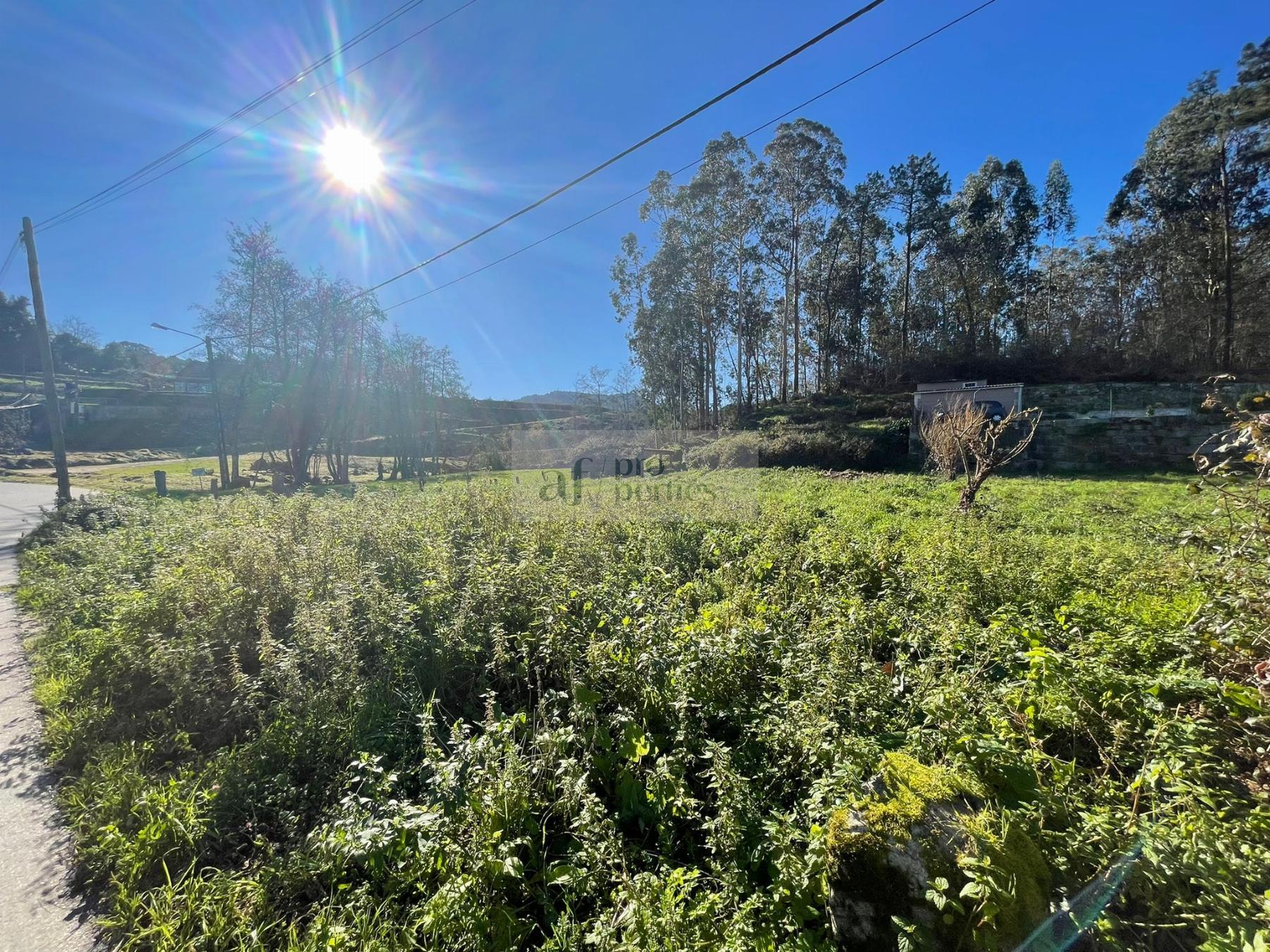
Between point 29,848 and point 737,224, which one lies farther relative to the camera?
point 737,224

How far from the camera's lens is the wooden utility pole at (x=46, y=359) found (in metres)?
10.4

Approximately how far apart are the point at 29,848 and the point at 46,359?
1398 centimetres

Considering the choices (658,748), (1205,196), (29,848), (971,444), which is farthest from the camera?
(1205,196)

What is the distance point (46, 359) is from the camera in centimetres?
1064

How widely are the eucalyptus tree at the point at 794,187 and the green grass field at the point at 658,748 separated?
2404cm

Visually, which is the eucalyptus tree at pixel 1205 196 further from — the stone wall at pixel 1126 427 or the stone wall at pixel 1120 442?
the stone wall at pixel 1120 442

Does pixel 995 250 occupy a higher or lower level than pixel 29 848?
higher

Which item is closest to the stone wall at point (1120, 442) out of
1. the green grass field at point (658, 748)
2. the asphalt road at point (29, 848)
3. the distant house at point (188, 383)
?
the green grass field at point (658, 748)

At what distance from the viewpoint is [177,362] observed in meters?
59.6

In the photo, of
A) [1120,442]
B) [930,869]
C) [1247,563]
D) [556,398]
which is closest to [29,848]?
[930,869]

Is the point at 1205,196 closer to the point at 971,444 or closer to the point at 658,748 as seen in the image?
the point at 971,444

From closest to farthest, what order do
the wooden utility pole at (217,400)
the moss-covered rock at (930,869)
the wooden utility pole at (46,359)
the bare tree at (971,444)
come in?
the moss-covered rock at (930,869)
the bare tree at (971,444)
the wooden utility pole at (46,359)
the wooden utility pole at (217,400)

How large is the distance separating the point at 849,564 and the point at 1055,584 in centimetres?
154

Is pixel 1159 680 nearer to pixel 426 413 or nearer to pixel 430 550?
pixel 430 550
